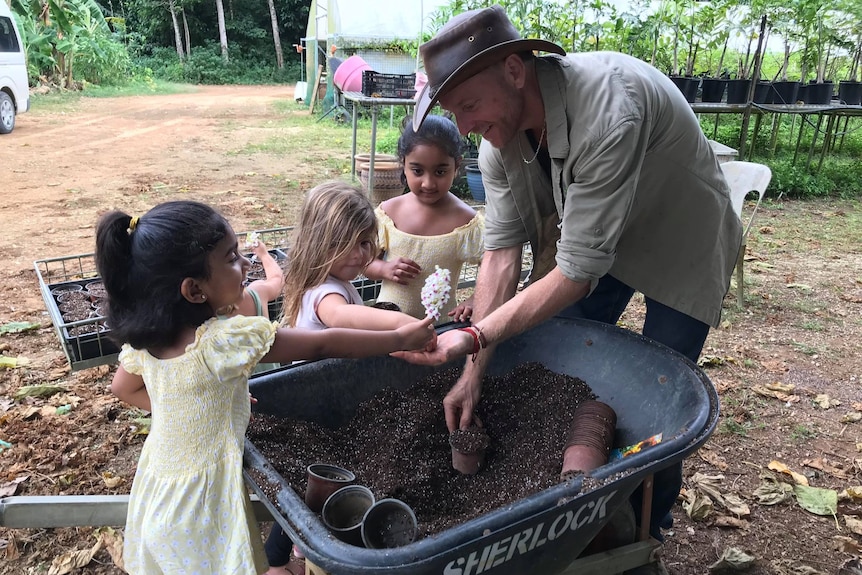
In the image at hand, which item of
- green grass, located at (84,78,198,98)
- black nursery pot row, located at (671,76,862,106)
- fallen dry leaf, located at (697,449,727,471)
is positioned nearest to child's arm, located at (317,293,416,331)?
fallen dry leaf, located at (697,449,727,471)

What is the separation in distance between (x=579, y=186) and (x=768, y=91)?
A: 8.22m

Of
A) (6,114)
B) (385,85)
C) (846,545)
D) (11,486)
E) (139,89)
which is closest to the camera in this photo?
(846,545)

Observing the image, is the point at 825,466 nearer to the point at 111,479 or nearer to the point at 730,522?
the point at 730,522

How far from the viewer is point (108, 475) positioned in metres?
2.59

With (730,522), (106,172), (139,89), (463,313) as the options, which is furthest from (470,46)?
(139,89)

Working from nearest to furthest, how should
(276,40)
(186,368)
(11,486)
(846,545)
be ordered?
(186,368), (846,545), (11,486), (276,40)

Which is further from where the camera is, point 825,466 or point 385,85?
point 385,85

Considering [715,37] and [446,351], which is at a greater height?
[715,37]

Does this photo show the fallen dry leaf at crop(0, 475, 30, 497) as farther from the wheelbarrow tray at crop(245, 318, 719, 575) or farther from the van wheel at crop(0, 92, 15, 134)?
the van wheel at crop(0, 92, 15, 134)

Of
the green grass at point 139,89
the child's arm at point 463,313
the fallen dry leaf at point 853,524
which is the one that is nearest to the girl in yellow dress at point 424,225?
the child's arm at point 463,313

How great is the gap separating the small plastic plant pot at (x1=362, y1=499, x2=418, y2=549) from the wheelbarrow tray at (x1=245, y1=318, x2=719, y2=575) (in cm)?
13

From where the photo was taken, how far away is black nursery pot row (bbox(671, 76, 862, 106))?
803 centimetres

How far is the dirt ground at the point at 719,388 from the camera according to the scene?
2412 millimetres

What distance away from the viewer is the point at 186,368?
136 cm
